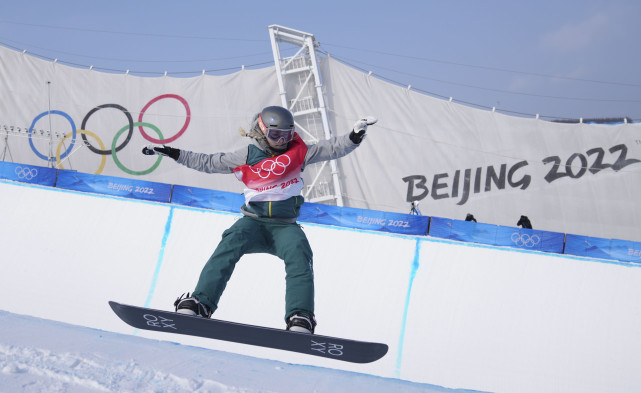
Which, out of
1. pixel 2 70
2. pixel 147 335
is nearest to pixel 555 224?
pixel 147 335

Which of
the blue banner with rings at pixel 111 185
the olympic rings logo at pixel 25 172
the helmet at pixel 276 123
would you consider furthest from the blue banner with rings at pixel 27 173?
the helmet at pixel 276 123

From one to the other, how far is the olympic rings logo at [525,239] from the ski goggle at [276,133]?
8.42 metres

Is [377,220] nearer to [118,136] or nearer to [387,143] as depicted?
[387,143]

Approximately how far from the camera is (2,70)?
2184 cm

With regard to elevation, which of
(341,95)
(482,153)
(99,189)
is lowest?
(99,189)

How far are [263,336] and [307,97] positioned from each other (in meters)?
15.7

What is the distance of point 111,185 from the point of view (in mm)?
11992

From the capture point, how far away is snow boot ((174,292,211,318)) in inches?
134

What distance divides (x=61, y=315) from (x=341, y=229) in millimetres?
3765

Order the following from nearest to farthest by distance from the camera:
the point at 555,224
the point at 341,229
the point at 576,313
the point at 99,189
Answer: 1. the point at 576,313
2. the point at 341,229
3. the point at 99,189
4. the point at 555,224

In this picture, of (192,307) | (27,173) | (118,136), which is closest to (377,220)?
(27,173)

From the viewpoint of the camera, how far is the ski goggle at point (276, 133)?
12.3 ft

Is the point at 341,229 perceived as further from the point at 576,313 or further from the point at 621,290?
the point at 621,290

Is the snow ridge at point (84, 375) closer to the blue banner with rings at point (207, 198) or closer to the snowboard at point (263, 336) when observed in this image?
the snowboard at point (263, 336)
